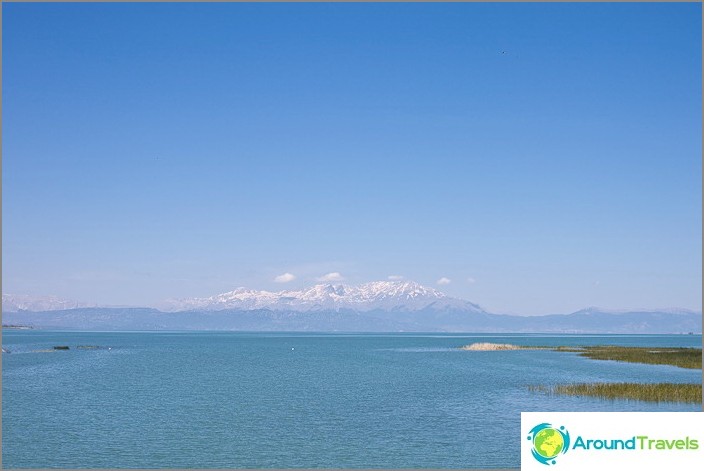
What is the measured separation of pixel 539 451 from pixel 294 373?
65.2 metres

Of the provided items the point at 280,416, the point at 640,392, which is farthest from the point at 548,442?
the point at 640,392

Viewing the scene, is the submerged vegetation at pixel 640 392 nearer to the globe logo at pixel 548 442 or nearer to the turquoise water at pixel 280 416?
the turquoise water at pixel 280 416

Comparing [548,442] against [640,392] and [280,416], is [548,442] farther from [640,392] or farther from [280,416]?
[640,392]

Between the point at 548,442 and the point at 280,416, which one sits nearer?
the point at 548,442

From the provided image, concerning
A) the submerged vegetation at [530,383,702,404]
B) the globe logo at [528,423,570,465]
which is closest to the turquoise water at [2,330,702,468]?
the submerged vegetation at [530,383,702,404]

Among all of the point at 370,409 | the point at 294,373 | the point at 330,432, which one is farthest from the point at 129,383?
the point at 330,432

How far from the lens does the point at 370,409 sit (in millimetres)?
45875

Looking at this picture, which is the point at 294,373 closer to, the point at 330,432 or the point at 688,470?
the point at 330,432

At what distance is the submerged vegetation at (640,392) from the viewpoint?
4738cm

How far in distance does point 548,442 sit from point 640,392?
3768 cm

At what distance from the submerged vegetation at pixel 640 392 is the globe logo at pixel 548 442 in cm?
3514

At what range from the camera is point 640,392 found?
4916cm

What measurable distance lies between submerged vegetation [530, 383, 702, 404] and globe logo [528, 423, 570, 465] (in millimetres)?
35145

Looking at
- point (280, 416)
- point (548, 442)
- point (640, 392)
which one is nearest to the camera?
point (548, 442)
